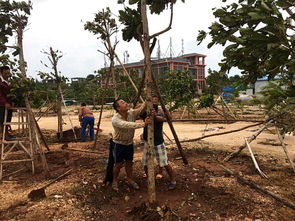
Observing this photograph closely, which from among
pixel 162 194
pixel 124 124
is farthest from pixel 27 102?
pixel 162 194

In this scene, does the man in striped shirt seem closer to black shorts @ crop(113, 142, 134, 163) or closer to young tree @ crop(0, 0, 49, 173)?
black shorts @ crop(113, 142, 134, 163)

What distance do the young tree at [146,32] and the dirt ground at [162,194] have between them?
0.59 metres

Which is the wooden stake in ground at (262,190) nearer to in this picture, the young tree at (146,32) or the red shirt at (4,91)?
the young tree at (146,32)

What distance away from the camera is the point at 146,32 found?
371 cm

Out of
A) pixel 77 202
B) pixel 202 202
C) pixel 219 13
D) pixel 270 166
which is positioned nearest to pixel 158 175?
pixel 202 202

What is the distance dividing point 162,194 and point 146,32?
261cm

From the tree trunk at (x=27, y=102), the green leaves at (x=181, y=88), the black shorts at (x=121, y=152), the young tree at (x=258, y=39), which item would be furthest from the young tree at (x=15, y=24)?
the green leaves at (x=181, y=88)

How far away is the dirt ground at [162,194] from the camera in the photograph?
3.65 meters

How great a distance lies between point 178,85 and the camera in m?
13.6

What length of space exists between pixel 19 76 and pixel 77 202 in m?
3.12

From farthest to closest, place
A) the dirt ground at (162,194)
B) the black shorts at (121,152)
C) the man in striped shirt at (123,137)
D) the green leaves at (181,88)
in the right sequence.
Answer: the green leaves at (181,88), the black shorts at (121,152), the man in striped shirt at (123,137), the dirt ground at (162,194)

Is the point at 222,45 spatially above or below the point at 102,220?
above

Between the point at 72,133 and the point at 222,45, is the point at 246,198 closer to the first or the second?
the point at 222,45

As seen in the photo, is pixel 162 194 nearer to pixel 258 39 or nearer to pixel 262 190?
pixel 262 190
